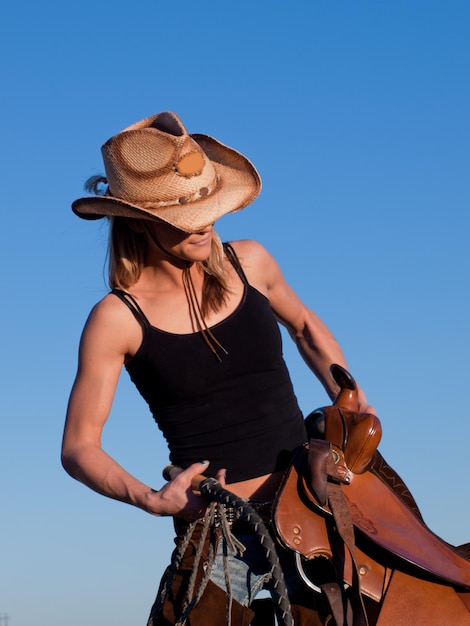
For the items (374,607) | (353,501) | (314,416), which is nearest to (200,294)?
(314,416)

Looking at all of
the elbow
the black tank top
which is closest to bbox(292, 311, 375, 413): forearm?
the black tank top

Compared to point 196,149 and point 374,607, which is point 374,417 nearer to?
point 374,607

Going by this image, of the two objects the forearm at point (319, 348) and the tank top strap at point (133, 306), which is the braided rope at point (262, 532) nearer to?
the tank top strap at point (133, 306)

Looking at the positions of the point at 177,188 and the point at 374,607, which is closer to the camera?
the point at 374,607

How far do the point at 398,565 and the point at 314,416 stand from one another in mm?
573

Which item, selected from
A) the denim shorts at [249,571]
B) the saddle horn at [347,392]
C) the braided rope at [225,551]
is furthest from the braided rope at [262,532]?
the saddle horn at [347,392]

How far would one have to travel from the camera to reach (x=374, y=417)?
3848 millimetres

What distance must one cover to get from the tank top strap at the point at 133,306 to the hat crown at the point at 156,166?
0.35 meters

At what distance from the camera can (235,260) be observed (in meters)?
4.46

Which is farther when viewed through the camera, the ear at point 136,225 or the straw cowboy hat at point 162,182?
the ear at point 136,225

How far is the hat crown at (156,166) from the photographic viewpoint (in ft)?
14.1

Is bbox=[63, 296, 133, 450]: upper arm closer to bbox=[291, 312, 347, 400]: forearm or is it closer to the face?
the face

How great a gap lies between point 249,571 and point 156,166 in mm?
1485

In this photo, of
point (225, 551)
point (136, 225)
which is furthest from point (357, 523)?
point (136, 225)
